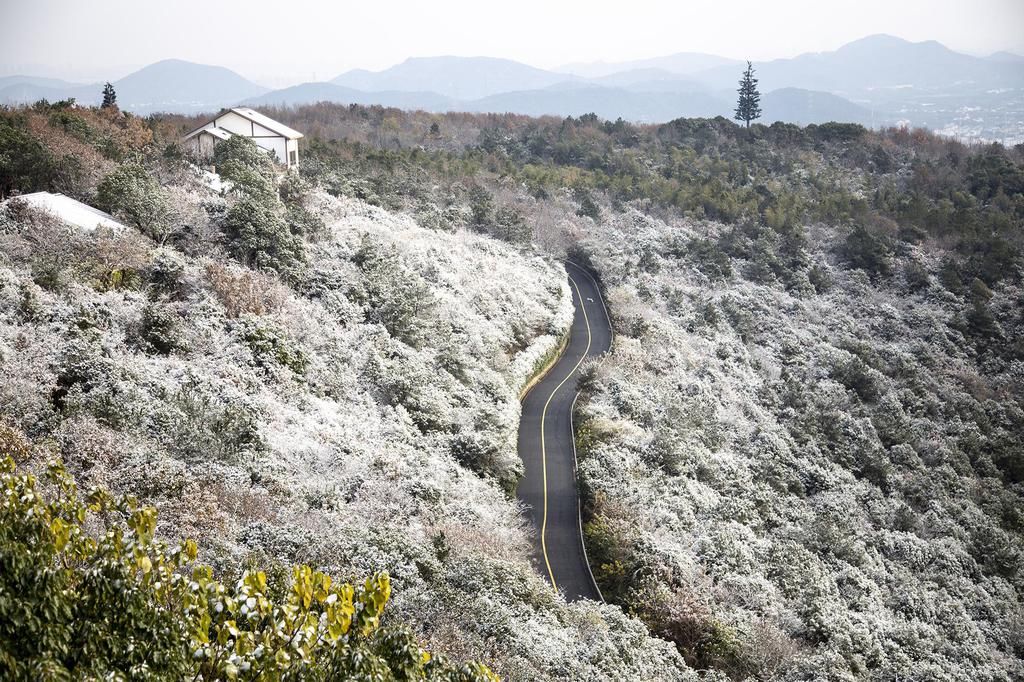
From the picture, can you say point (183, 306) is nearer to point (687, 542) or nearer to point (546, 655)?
point (546, 655)

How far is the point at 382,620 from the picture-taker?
1307 centimetres

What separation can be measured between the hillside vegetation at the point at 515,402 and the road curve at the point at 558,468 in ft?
3.12

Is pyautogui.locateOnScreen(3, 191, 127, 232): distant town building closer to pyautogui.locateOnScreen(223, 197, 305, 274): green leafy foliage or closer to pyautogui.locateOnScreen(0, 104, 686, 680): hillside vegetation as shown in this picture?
pyautogui.locateOnScreen(0, 104, 686, 680): hillside vegetation

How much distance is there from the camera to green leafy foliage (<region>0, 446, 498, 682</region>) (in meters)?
6.03

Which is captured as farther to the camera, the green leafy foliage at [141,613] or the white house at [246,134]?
the white house at [246,134]

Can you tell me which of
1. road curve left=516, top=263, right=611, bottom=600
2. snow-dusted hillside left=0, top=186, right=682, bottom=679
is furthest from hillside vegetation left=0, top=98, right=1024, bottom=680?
road curve left=516, top=263, right=611, bottom=600

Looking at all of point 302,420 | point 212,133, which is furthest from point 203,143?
point 302,420

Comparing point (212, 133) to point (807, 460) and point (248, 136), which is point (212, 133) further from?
point (807, 460)

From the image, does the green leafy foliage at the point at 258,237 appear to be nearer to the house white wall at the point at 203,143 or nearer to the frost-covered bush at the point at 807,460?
the frost-covered bush at the point at 807,460

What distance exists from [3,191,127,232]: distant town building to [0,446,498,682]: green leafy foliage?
2223 cm

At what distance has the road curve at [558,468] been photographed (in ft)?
75.2

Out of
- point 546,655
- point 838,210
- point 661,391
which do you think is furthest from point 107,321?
point 838,210

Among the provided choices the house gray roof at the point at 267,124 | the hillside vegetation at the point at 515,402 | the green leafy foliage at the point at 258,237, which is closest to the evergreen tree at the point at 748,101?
the hillside vegetation at the point at 515,402

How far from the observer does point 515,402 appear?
1267 inches
